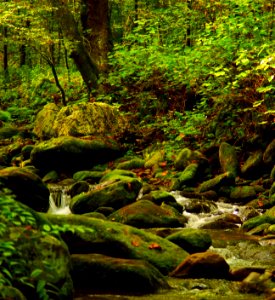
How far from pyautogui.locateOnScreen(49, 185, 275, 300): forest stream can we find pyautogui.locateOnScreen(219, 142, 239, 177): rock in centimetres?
151

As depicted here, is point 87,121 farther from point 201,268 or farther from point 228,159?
point 201,268

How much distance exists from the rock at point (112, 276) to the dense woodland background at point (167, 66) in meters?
5.68

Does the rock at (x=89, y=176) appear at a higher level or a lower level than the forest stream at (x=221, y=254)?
lower

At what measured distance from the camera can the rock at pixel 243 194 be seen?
11.7 m

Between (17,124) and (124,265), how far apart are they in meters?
16.9

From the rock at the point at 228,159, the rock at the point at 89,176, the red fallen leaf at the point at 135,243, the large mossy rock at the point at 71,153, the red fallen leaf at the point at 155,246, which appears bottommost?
the rock at the point at 89,176

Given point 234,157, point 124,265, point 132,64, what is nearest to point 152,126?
point 132,64

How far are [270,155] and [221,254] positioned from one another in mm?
5393

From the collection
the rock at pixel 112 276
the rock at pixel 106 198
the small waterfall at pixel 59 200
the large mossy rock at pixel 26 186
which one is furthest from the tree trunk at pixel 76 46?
the rock at pixel 112 276

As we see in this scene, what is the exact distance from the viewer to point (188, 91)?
17.0 meters

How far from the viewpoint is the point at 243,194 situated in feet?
38.7

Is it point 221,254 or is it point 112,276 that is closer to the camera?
point 112,276

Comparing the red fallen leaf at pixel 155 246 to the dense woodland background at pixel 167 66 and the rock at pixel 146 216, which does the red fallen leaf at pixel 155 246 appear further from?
the dense woodland background at pixel 167 66

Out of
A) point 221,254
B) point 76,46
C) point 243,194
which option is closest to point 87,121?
point 76,46
